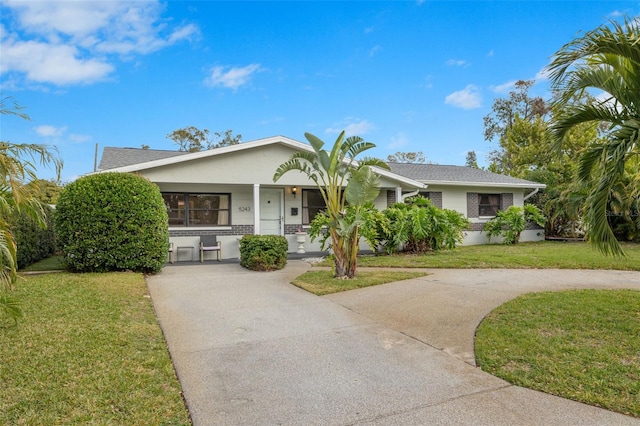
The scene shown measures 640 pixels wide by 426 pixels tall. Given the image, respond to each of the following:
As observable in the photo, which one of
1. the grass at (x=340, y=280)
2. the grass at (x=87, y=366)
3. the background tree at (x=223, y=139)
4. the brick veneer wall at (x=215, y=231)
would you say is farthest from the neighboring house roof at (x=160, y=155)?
the background tree at (x=223, y=139)

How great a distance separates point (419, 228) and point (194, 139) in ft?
88.9

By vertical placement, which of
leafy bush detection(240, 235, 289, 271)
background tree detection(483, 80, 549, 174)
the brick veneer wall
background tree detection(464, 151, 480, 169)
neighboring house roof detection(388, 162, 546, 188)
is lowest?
leafy bush detection(240, 235, 289, 271)

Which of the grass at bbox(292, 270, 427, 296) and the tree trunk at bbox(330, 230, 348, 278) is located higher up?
the tree trunk at bbox(330, 230, 348, 278)

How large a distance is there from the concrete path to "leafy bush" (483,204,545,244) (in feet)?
28.6

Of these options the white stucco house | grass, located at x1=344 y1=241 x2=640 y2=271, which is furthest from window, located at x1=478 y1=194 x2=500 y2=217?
grass, located at x1=344 y1=241 x2=640 y2=271

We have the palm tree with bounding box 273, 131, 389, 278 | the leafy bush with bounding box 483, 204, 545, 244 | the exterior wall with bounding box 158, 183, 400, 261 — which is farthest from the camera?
the leafy bush with bounding box 483, 204, 545, 244

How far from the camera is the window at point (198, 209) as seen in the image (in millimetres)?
13328

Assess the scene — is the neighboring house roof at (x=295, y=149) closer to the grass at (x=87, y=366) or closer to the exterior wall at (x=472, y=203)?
the exterior wall at (x=472, y=203)

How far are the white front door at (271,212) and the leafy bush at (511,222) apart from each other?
9.43 m

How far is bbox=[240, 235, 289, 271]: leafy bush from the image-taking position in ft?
33.4

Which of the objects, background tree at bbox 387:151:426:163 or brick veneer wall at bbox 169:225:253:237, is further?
background tree at bbox 387:151:426:163

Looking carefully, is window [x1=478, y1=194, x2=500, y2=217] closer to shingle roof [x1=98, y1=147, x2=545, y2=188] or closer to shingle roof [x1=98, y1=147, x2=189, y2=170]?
shingle roof [x1=98, y1=147, x2=545, y2=188]

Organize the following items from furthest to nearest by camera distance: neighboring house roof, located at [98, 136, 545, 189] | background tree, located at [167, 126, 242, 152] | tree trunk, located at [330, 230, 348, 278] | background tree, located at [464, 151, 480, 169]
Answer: background tree, located at [464, 151, 480, 169]
background tree, located at [167, 126, 242, 152]
neighboring house roof, located at [98, 136, 545, 189]
tree trunk, located at [330, 230, 348, 278]

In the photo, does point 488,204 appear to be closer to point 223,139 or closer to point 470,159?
point 223,139
